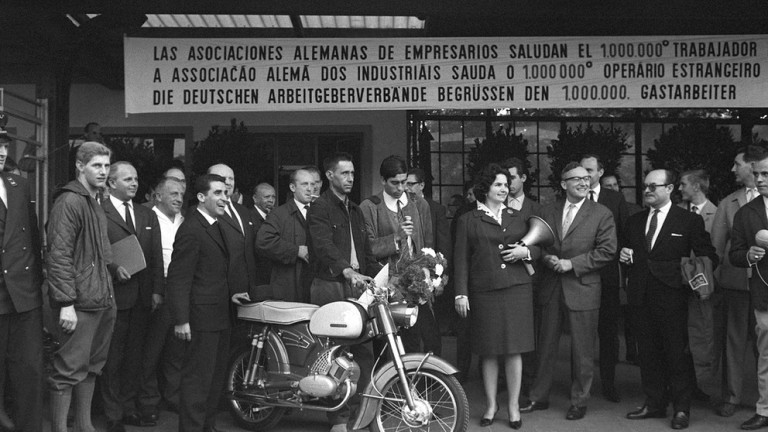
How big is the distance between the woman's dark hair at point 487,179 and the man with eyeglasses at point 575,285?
69 centimetres

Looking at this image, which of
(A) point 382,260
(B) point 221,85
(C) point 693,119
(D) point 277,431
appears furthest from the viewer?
(C) point 693,119

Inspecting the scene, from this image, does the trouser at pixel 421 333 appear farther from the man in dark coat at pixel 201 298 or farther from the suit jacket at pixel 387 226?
the man in dark coat at pixel 201 298

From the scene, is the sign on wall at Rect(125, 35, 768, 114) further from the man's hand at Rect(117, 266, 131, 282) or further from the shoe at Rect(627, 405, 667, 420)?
the shoe at Rect(627, 405, 667, 420)

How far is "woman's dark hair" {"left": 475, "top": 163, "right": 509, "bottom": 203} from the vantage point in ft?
25.0

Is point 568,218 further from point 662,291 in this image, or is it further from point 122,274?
point 122,274

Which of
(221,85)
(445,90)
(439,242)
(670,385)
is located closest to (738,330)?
(670,385)

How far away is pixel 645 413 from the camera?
7777 millimetres

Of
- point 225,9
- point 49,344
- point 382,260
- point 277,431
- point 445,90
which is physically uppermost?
point 225,9

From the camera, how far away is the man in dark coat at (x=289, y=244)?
311 inches

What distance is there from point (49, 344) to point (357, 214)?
8.44 ft

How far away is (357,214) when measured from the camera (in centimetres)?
748

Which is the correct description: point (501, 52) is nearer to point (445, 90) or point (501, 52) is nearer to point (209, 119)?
point (445, 90)

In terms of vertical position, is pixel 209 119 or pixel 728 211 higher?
pixel 209 119

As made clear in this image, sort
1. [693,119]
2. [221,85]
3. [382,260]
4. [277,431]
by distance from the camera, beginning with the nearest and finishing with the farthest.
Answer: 1. [277,431]
2. [382,260]
3. [221,85]
4. [693,119]
